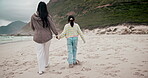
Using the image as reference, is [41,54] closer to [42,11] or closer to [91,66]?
[42,11]

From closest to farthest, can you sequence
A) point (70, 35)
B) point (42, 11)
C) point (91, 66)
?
point (42, 11) → point (91, 66) → point (70, 35)

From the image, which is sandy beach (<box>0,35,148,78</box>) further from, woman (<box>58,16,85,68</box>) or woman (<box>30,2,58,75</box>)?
woman (<box>30,2,58,75</box>)

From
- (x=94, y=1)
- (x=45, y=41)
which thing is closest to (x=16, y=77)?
(x=45, y=41)

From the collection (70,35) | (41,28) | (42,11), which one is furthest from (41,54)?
(42,11)

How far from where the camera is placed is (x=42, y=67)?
3.77 metres

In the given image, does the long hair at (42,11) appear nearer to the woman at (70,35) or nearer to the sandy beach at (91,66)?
the woman at (70,35)

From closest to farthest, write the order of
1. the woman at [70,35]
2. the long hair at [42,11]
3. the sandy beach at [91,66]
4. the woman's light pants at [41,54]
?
the sandy beach at [91,66] → the long hair at [42,11] → the woman's light pants at [41,54] → the woman at [70,35]

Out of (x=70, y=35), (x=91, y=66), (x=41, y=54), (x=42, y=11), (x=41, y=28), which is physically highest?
(x=42, y=11)

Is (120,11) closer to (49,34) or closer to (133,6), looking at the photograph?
(133,6)

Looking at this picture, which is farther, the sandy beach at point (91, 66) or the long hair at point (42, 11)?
the long hair at point (42, 11)

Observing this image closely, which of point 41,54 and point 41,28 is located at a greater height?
point 41,28

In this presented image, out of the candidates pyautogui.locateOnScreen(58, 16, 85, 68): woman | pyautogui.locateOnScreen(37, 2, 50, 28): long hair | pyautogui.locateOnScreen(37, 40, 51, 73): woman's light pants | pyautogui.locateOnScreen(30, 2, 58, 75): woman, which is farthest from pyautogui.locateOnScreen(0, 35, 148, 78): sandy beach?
pyautogui.locateOnScreen(37, 2, 50, 28): long hair

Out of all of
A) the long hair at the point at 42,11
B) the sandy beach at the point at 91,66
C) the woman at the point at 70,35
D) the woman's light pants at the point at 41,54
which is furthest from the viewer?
the woman at the point at 70,35

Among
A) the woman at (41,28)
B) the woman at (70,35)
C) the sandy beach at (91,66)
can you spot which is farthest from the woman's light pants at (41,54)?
the woman at (70,35)
